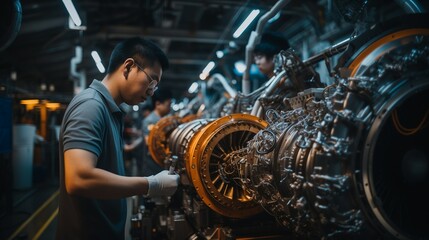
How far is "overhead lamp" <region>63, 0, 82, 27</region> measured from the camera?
96.3 inches

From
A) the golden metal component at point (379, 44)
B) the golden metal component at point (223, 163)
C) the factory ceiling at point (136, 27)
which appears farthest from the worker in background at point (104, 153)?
the factory ceiling at point (136, 27)

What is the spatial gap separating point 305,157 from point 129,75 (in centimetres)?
93

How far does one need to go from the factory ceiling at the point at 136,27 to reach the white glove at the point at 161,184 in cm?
251

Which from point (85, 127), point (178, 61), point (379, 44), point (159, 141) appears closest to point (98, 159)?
point (85, 127)

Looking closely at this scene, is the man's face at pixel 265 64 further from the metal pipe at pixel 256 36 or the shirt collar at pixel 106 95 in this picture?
the shirt collar at pixel 106 95

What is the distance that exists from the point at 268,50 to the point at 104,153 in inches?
78.0

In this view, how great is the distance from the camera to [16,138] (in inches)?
187

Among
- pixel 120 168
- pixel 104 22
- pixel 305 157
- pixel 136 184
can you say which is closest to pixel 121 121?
pixel 120 168

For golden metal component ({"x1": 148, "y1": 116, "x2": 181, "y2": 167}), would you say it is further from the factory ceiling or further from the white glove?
the white glove

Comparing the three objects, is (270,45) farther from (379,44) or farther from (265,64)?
(379,44)

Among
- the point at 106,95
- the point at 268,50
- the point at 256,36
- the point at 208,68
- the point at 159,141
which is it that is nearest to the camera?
the point at 106,95

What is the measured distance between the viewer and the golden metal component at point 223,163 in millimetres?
1904

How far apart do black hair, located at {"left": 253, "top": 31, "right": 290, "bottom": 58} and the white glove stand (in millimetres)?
1770

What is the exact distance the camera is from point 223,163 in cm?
200
